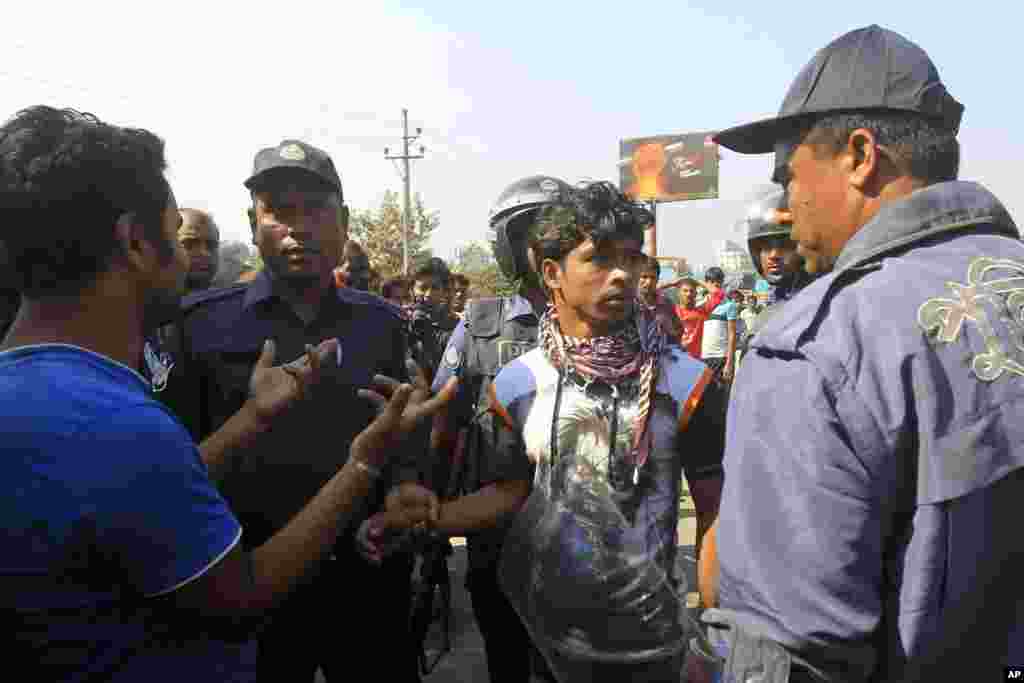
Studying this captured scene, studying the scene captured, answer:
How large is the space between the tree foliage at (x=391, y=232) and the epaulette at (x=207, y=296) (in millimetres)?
32066

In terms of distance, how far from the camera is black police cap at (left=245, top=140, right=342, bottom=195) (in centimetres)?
258

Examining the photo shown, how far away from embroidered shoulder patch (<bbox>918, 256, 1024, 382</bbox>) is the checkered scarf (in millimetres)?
1140

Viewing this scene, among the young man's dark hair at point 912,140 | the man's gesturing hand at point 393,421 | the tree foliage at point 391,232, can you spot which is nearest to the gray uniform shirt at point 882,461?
the young man's dark hair at point 912,140

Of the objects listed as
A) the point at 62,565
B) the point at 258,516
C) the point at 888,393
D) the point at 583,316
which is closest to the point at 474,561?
the point at 258,516

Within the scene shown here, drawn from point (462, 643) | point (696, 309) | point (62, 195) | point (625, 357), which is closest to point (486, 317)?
point (625, 357)

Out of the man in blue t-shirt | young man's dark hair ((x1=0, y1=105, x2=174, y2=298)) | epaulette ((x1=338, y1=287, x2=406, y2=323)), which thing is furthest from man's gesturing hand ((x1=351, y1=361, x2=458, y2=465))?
epaulette ((x1=338, y1=287, x2=406, y2=323))

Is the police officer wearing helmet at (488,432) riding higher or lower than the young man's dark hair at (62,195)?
lower

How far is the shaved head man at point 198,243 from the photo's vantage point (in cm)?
364

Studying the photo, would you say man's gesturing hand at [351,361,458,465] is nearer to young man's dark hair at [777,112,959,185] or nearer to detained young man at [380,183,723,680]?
detained young man at [380,183,723,680]

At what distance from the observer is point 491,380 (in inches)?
110

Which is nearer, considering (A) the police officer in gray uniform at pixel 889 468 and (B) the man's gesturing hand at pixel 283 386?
(A) the police officer in gray uniform at pixel 889 468

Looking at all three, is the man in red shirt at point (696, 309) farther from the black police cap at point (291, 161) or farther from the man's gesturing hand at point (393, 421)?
the man's gesturing hand at point (393, 421)

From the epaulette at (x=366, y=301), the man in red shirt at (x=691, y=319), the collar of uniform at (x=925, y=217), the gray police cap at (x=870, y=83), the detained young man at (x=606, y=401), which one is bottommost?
the man in red shirt at (x=691, y=319)

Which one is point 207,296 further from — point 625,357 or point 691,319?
point 691,319
